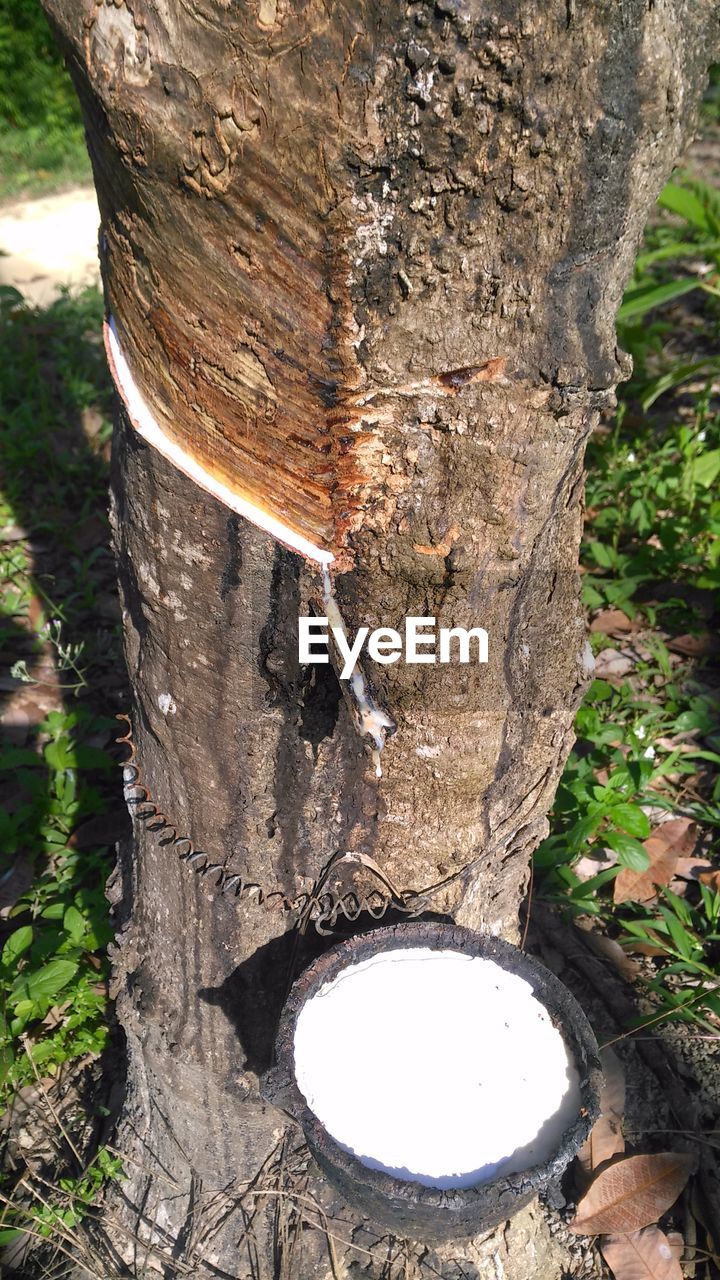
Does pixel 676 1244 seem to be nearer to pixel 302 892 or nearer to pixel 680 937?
pixel 680 937

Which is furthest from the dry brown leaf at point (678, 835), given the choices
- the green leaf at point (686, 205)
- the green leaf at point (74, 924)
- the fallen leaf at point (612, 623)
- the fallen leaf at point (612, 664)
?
the green leaf at point (686, 205)

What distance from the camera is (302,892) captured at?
146cm

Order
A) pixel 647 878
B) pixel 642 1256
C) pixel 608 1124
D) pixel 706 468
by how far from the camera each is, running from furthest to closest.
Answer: pixel 706 468
pixel 647 878
pixel 608 1124
pixel 642 1256

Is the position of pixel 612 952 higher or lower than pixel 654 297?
lower

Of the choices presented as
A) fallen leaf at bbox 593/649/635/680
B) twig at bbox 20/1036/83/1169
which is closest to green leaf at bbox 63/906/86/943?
twig at bbox 20/1036/83/1169

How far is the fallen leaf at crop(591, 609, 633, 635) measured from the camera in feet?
9.43

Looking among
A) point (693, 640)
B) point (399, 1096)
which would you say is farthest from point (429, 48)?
point (693, 640)

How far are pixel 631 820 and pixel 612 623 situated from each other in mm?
872

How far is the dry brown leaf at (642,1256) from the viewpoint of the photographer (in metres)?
1.69

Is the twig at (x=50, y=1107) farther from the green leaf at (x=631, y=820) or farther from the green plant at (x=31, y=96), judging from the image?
the green plant at (x=31, y=96)

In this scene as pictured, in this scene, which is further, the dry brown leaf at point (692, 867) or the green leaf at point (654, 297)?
the green leaf at point (654, 297)

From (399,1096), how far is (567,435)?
0.94 metres

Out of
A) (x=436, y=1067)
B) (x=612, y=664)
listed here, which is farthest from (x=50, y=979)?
(x=612, y=664)

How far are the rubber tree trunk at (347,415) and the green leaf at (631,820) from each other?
21.9 inches
